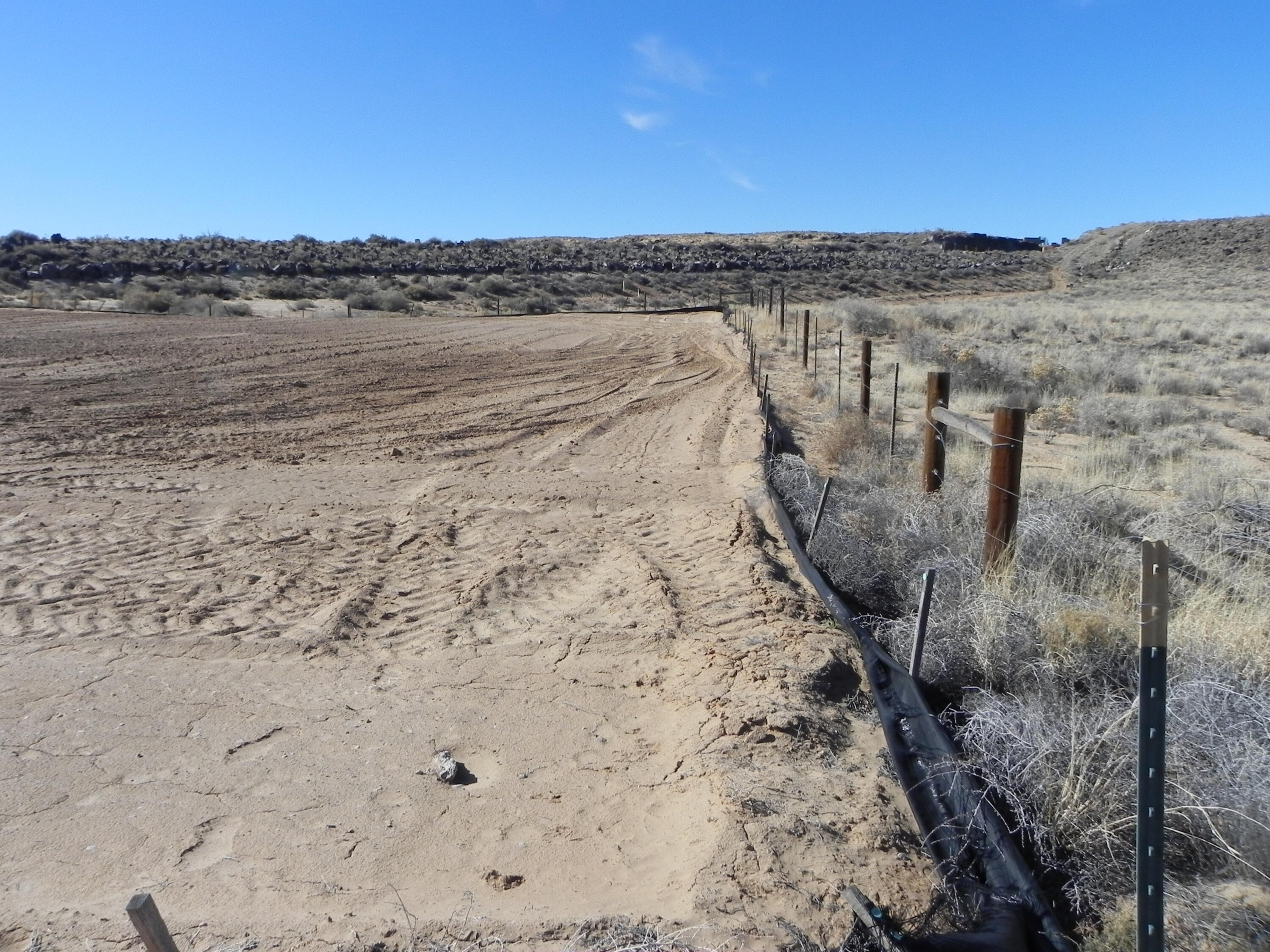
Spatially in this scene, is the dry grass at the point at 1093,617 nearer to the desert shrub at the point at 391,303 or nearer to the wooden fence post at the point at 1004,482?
the wooden fence post at the point at 1004,482

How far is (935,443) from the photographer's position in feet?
27.4

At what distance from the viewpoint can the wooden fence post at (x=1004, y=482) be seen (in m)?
6.24

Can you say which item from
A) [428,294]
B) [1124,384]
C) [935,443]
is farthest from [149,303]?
[935,443]

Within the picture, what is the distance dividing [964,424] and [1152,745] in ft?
17.0

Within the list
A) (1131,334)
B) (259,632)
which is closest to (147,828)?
(259,632)

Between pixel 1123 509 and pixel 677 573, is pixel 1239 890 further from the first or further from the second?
pixel 1123 509

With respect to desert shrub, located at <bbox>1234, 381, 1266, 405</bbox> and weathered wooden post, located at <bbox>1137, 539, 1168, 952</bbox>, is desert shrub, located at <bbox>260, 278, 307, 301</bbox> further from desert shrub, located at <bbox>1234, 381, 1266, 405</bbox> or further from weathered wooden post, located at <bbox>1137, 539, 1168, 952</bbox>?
weathered wooden post, located at <bbox>1137, 539, 1168, 952</bbox>

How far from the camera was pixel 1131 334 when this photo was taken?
90.2 feet

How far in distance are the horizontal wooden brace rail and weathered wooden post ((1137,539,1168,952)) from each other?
169 inches

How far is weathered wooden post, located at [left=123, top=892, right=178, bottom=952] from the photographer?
2398 millimetres

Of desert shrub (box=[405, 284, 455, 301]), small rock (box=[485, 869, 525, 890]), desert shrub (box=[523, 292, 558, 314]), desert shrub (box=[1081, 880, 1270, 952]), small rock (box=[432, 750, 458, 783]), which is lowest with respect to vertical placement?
small rock (box=[485, 869, 525, 890])

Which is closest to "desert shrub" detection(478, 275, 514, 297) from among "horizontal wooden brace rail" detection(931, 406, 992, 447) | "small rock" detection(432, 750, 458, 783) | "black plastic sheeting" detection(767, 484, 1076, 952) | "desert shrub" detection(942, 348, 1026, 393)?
"desert shrub" detection(942, 348, 1026, 393)

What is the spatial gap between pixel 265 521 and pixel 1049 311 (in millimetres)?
34451

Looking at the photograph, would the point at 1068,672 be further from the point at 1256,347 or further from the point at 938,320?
the point at 938,320
